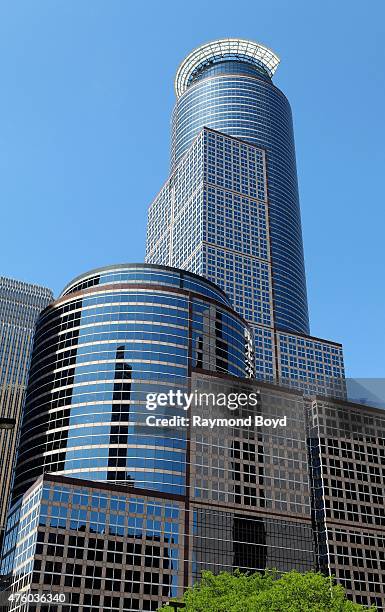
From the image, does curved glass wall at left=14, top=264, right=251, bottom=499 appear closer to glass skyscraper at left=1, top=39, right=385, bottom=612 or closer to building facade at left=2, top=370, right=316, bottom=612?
glass skyscraper at left=1, top=39, right=385, bottom=612

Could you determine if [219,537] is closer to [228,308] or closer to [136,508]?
[136,508]

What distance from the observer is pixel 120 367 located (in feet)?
470

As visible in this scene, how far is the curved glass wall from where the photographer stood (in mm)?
134500

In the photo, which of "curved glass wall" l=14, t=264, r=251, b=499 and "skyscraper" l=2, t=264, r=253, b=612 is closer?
"skyscraper" l=2, t=264, r=253, b=612

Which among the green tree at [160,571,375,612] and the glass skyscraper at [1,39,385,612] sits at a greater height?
the glass skyscraper at [1,39,385,612]

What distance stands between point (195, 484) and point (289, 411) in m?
28.2

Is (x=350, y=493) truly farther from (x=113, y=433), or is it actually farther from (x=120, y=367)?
(x=120, y=367)

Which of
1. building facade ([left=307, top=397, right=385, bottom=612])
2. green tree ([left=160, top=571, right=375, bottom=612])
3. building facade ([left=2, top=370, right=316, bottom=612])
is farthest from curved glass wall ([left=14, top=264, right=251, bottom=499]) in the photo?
green tree ([left=160, top=571, right=375, bottom=612])

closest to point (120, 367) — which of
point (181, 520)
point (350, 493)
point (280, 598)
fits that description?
point (181, 520)

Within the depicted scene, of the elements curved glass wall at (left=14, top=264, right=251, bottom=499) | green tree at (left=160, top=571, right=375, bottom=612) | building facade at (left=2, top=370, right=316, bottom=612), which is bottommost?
green tree at (left=160, top=571, right=375, bottom=612)

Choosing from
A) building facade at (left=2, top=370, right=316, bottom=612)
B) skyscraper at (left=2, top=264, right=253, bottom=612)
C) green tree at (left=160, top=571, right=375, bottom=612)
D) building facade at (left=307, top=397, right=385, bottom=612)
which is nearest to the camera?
green tree at (left=160, top=571, right=375, bottom=612)

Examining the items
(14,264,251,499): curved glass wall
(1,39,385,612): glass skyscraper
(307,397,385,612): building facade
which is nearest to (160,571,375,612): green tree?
(1,39,385,612): glass skyscraper

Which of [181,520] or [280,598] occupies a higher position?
[181,520]

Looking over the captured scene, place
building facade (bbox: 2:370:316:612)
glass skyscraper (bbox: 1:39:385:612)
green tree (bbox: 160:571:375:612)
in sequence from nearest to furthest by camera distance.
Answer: green tree (bbox: 160:571:375:612)
building facade (bbox: 2:370:316:612)
glass skyscraper (bbox: 1:39:385:612)
